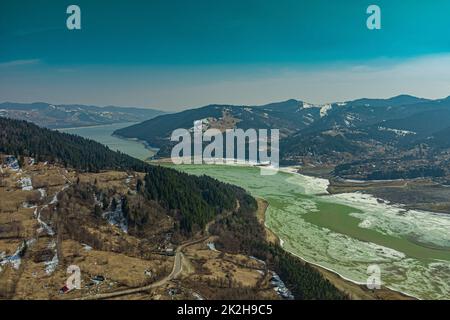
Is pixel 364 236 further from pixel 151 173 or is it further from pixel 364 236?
pixel 151 173

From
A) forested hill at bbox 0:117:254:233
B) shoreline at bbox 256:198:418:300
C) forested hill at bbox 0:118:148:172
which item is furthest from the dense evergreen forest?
forested hill at bbox 0:118:148:172

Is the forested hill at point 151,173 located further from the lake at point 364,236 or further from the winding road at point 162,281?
the lake at point 364,236

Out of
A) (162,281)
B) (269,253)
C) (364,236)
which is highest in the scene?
(269,253)

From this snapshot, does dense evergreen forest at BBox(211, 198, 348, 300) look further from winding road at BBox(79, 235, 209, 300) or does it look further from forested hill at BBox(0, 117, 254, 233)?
winding road at BBox(79, 235, 209, 300)

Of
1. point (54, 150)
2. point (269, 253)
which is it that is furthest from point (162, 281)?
point (54, 150)
